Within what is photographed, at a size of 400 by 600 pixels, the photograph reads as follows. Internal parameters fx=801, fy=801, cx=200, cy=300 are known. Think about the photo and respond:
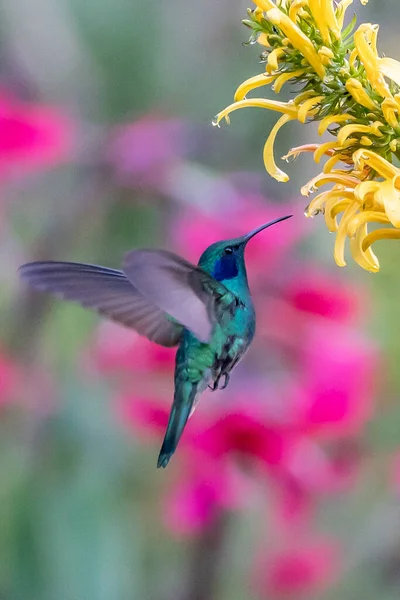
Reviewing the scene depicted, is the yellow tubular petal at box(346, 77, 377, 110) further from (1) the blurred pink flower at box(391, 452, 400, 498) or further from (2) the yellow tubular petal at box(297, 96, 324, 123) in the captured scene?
(1) the blurred pink flower at box(391, 452, 400, 498)

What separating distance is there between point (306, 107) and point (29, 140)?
0.66m

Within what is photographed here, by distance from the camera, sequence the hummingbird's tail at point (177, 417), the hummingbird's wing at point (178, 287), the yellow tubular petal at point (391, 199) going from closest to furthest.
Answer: the yellow tubular petal at point (391, 199)
the hummingbird's wing at point (178, 287)
the hummingbird's tail at point (177, 417)

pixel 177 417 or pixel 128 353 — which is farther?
pixel 128 353

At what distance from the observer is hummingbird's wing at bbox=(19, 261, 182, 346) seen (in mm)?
634

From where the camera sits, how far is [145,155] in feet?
3.82

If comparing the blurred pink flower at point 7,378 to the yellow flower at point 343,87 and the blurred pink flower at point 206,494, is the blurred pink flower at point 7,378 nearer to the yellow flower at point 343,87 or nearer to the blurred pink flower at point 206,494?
the blurred pink flower at point 206,494

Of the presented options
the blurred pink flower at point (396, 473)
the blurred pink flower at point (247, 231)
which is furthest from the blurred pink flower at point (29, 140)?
the blurred pink flower at point (396, 473)

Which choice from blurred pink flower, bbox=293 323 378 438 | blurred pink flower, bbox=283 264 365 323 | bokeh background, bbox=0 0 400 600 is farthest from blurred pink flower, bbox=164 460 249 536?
blurred pink flower, bbox=283 264 365 323

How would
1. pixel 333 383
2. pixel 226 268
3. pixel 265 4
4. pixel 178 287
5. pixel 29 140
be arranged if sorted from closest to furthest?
Result: pixel 265 4, pixel 178 287, pixel 226 268, pixel 333 383, pixel 29 140

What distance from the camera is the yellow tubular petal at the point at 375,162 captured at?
0.50m

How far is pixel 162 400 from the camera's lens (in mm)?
1011

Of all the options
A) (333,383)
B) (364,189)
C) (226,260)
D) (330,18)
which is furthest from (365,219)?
(333,383)

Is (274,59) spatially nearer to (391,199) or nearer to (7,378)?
(391,199)

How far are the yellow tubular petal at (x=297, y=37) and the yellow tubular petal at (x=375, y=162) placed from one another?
0.05 meters
